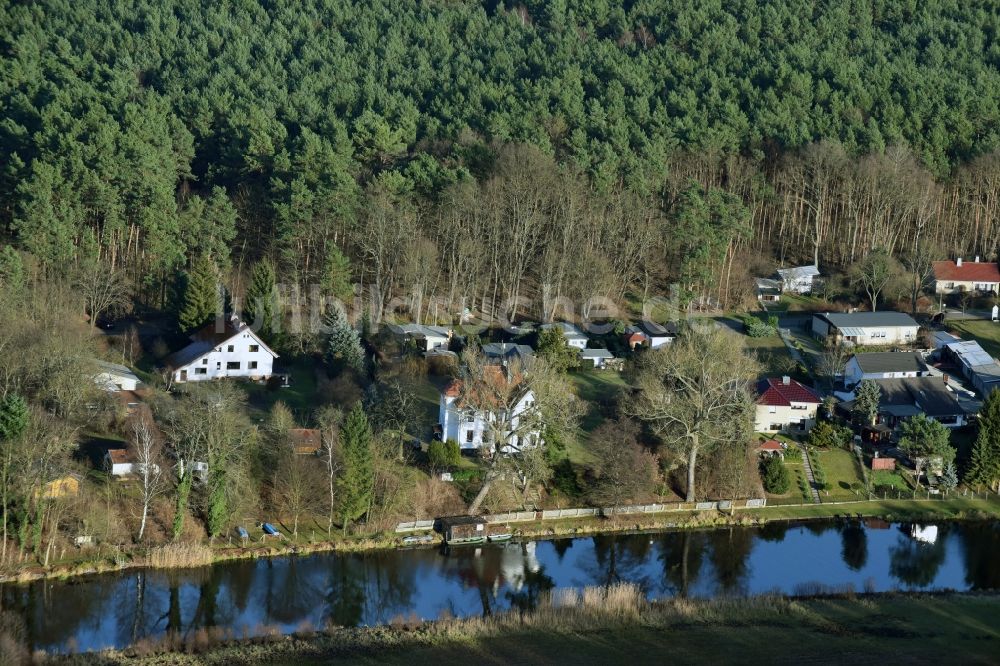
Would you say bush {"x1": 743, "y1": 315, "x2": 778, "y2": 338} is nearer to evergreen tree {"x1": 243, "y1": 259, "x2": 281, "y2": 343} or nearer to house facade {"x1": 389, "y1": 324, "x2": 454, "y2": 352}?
house facade {"x1": 389, "y1": 324, "x2": 454, "y2": 352}

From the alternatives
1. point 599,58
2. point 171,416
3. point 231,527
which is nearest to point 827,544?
point 231,527

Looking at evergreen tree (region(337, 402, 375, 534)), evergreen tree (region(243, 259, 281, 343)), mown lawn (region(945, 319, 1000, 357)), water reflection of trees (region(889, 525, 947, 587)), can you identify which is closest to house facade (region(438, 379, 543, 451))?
evergreen tree (region(337, 402, 375, 534))

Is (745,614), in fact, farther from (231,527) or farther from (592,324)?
(592,324)

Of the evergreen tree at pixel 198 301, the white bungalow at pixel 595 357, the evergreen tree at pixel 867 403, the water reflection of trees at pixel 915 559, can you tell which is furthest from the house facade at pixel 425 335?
the water reflection of trees at pixel 915 559

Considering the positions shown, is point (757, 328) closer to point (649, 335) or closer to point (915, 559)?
point (649, 335)

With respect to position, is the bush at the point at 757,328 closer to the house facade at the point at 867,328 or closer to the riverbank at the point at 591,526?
the house facade at the point at 867,328

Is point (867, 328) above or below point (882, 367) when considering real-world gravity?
above

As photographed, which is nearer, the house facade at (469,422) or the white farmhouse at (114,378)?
the house facade at (469,422)

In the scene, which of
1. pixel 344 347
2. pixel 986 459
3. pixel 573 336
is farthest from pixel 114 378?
pixel 986 459
